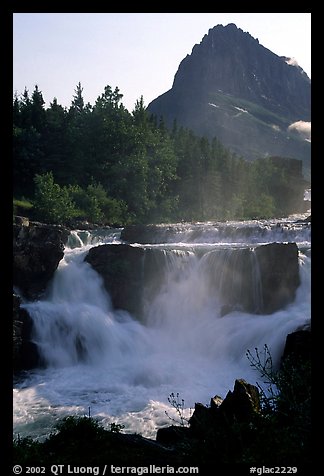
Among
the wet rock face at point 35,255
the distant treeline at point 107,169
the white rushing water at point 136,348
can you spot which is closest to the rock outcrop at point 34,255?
the wet rock face at point 35,255

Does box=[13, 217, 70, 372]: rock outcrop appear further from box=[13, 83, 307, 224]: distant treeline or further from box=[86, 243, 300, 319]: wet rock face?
box=[13, 83, 307, 224]: distant treeline

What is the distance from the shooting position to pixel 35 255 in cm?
2059

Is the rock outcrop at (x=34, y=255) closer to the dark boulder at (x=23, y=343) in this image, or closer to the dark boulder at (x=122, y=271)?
the dark boulder at (x=23, y=343)

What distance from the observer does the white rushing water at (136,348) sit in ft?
45.0

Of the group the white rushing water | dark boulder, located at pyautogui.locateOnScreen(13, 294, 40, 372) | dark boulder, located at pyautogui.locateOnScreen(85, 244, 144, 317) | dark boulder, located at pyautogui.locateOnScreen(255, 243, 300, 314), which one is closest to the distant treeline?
dark boulder, located at pyautogui.locateOnScreen(85, 244, 144, 317)

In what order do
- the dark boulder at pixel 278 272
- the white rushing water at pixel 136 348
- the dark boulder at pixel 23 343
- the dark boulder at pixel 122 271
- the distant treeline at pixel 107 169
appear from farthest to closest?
the distant treeline at pixel 107 169
the dark boulder at pixel 122 271
the dark boulder at pixel 278 272
the dark boulder at pixel 23 343
the white rushing water at pixel 136 348

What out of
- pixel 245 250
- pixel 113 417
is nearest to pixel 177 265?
pixel 245 250

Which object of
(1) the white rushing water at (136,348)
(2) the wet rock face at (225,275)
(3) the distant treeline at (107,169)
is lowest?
(1) the white rushing water at (136,348)

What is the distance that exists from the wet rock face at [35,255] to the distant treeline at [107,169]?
15.8 metres

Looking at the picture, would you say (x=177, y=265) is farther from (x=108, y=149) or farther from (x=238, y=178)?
(x=238, y=178)

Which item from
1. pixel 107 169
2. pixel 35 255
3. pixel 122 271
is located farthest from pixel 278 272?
pixel 107 169

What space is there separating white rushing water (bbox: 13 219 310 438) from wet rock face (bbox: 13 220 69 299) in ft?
1.93

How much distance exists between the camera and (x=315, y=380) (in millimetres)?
3057

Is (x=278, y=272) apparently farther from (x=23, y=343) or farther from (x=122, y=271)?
(x=23, y=343)
